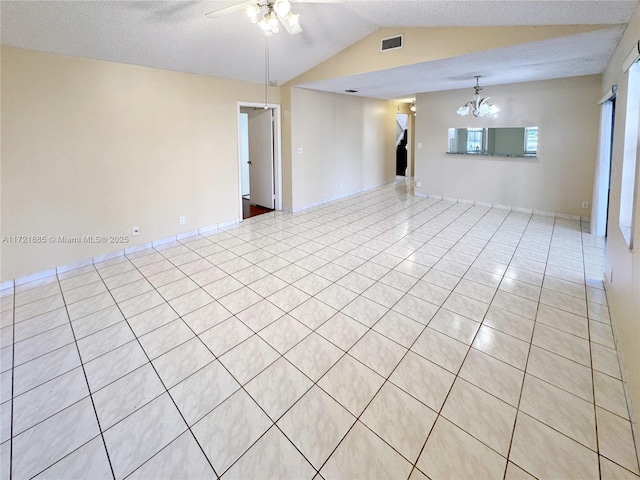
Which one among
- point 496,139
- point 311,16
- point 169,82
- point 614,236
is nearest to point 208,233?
point 169,82

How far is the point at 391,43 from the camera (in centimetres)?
421

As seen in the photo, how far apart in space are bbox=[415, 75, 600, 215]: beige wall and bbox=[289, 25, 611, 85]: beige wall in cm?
299

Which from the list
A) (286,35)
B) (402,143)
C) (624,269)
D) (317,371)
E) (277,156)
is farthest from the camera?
(402,143)

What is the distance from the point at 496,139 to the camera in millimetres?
6359

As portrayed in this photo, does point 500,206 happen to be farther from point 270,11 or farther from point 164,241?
point 164,241

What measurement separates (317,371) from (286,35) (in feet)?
13.3

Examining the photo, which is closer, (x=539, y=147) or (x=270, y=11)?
(x=270, y=11)

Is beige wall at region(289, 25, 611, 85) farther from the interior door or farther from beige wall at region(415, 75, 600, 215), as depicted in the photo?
beige wall at region(415, 75, 600, 215)

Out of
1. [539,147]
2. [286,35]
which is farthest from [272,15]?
[539,147]

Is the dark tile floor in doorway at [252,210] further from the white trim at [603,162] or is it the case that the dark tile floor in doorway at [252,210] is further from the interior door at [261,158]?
the white trim at [603,162]

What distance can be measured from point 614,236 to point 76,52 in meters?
5.70

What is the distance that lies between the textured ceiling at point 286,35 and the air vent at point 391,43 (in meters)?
0.14

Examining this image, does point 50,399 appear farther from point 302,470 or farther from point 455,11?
point 455,11

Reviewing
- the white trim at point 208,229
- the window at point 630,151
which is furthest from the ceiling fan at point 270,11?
the white trim at point 208,229
